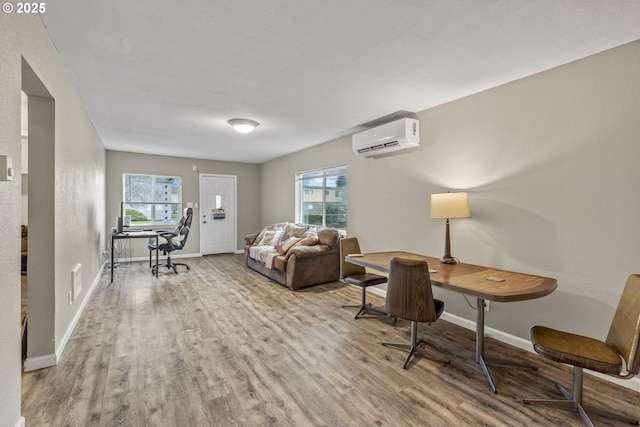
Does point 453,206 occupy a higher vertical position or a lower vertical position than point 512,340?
higher

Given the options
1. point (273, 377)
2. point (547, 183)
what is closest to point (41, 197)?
point (273, 377)

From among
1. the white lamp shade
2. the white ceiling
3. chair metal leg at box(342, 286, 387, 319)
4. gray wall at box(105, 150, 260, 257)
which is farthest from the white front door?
the white lamp shade

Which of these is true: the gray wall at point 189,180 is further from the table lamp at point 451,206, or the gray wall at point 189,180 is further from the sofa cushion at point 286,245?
the table lamp at point 451,206

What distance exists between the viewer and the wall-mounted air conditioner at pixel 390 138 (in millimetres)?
3611

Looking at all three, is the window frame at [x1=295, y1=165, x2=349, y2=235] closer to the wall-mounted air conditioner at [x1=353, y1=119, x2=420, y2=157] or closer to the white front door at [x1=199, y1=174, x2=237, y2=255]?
the wall-mounted air conditioner at [x1=353, y1=119, x2=420, y2=157]

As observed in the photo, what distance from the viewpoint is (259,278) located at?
17.2 ft

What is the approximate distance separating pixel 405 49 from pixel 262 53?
1093mm

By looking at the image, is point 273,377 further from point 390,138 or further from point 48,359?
point 390,138

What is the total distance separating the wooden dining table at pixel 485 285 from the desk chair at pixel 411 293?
0.13 m

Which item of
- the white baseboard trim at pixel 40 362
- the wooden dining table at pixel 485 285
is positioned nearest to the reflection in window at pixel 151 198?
the white baseboard trim at pixel 40 362

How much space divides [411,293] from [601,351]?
3.73ft

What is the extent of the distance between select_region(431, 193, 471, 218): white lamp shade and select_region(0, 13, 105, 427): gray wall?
309cm

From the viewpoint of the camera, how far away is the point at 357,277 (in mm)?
3588

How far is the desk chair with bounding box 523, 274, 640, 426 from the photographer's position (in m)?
1.65
